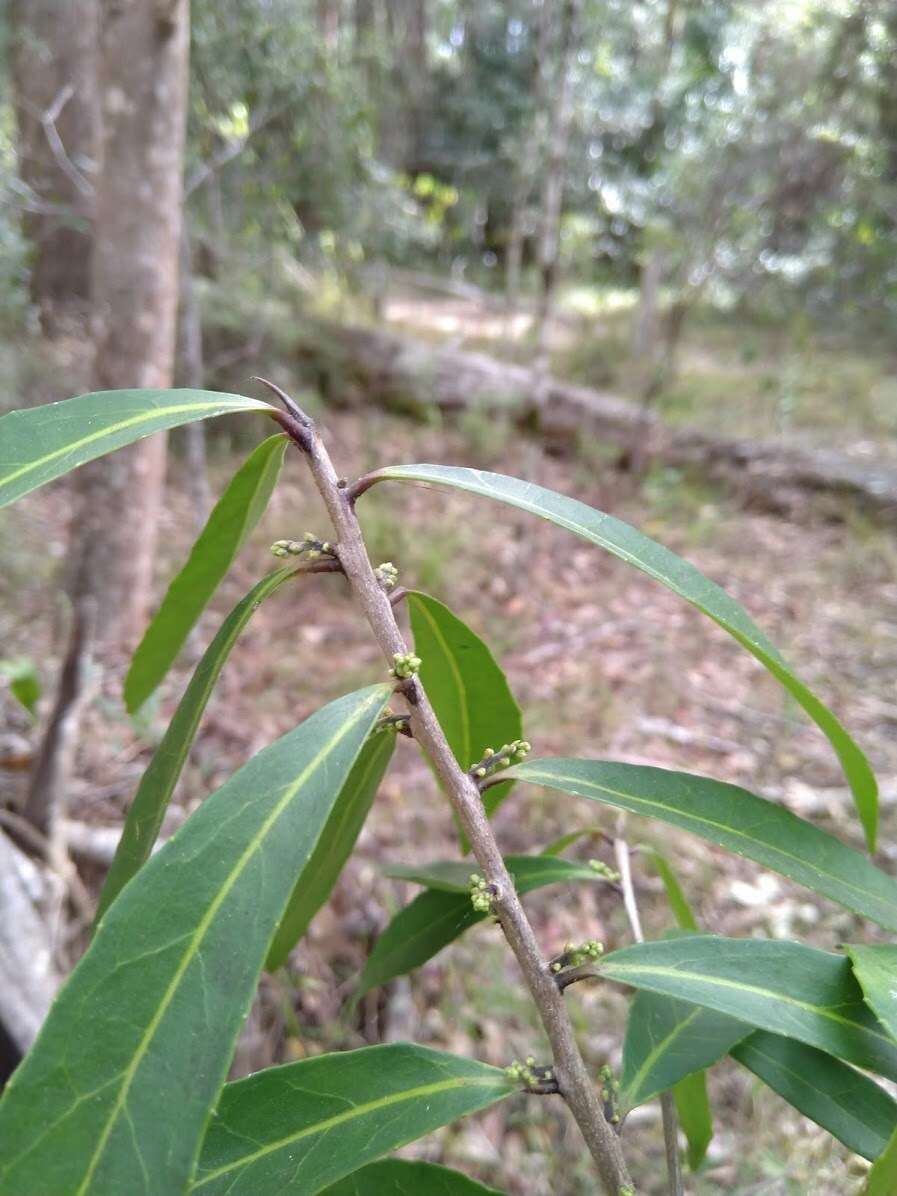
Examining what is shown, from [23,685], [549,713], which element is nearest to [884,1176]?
[23,685]

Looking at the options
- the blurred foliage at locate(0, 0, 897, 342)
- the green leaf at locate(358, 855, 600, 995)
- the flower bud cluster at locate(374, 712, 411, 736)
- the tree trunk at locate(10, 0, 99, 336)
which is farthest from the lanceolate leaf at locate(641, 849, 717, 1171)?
the tree trunk at locate(10, 0, 99, 336)

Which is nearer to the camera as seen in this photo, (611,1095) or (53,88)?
(611,1095)

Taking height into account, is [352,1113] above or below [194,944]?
below

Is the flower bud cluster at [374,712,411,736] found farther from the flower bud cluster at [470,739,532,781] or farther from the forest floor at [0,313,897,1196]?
the forest floor at [0,313,897,1196]

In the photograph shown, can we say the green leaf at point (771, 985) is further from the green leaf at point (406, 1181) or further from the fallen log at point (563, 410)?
the fallen log at point (563, 410)

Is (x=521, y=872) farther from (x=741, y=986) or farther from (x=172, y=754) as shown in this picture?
(x=172, y=754)

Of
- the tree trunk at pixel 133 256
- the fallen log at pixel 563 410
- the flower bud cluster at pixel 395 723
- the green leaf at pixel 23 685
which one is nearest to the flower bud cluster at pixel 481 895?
the flower bud cluster at pixel 395 723

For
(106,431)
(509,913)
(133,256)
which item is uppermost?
(133,256)
